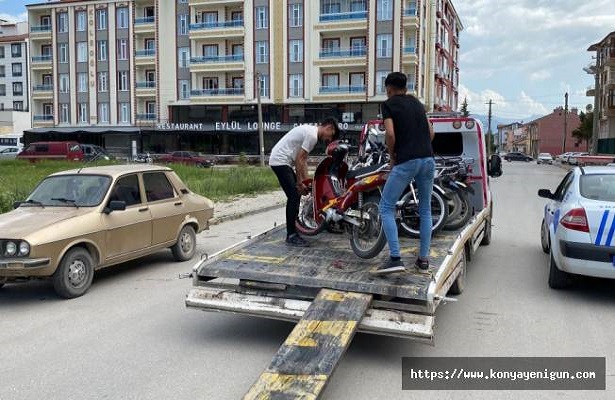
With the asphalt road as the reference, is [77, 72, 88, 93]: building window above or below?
above

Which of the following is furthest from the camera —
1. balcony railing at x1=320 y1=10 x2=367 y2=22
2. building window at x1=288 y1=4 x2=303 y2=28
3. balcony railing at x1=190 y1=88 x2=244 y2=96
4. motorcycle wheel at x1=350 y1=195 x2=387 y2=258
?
balcony railing at x1=190 y1=88 x2=244 y2=96

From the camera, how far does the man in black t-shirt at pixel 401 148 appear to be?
17.3 ft

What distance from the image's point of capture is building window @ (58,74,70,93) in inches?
2425

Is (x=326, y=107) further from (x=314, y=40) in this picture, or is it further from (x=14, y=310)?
(x=14, y=310)

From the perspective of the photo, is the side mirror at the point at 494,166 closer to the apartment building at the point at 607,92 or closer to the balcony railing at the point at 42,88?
the apartment building at the point at 607,92

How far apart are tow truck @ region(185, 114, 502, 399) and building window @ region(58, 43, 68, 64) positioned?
204 feet

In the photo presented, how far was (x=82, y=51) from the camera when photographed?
60500 millimetres

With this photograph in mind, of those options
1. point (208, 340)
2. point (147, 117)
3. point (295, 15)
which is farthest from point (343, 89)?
point (208, 340)

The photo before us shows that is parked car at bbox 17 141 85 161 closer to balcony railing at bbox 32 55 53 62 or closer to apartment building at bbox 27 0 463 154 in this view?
apartment building at bbox 27 0 463 154

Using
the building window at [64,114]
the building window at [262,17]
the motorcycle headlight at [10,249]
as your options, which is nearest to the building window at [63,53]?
the building window at [64,114]

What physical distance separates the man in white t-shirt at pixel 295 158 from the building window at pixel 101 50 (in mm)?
58386

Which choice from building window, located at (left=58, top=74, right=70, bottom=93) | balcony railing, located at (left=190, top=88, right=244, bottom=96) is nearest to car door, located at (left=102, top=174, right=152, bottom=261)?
balcony railing, located at (left=190, top=88, right=244, bottom=96)

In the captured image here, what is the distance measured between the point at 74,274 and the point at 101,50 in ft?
192

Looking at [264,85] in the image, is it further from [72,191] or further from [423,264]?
[423,264]
